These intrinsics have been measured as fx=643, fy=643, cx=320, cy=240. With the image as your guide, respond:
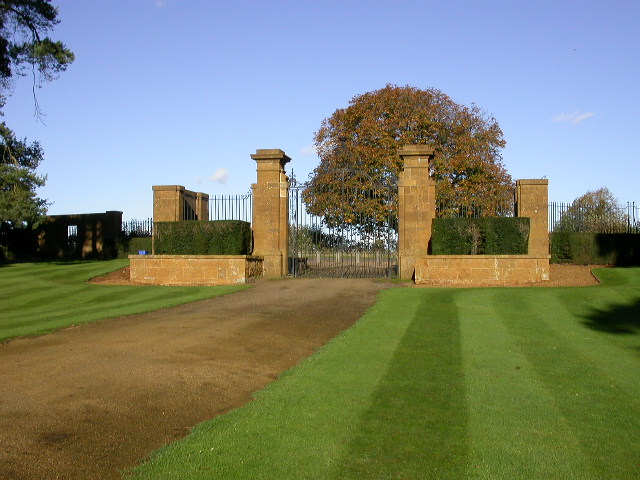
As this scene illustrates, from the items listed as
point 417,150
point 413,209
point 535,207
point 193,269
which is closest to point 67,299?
point 193,269

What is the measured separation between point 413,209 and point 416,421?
533 inches

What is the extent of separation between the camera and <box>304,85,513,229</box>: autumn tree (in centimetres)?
3456

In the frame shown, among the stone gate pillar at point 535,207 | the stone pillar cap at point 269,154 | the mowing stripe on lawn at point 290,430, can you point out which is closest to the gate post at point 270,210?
the stone pillar cap at point 269,154

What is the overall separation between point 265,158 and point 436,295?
7.55m

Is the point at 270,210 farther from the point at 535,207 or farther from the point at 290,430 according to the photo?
the point at 290,430

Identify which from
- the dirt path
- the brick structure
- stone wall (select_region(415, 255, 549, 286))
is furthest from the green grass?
stone wall (select_region(415, 255, 549, 286))

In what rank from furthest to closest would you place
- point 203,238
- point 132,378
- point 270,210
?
point 270,210 < point 203,238 < point 132,378

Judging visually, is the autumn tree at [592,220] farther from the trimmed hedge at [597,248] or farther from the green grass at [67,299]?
the green grass at [67,299]

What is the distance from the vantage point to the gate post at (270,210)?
19562 mm

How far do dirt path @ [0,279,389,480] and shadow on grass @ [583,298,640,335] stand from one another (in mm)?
4165

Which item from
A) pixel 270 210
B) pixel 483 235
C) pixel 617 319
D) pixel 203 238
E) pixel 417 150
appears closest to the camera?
pixel 617 319

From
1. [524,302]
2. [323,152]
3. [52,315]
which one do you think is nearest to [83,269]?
[52,315]

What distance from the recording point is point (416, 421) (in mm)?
5555

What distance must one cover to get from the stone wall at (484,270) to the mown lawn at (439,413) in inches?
288
